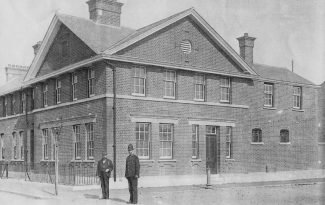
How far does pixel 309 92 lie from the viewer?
1362 inches

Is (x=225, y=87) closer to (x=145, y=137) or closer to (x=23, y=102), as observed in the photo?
(x=145, y=137)

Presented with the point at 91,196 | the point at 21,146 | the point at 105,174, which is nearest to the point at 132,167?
the point at 105,174

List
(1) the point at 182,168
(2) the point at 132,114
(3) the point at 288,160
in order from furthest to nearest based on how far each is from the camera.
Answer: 1. (3) the point at 288,160
2. (1) the point at 182,168
3. (2) the point at 132,114

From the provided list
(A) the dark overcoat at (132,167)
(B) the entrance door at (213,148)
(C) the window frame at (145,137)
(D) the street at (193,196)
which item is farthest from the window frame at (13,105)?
(A) the dark overcoat at (132,167)

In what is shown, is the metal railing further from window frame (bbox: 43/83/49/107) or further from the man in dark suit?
the man in dark suit

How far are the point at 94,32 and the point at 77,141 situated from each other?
5.85m

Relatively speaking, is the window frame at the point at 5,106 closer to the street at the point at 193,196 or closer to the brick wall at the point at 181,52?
the brick wall at the point at 181,52

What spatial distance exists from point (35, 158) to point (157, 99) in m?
9.98

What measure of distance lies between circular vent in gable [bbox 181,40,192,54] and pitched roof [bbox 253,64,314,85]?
7.24 meters

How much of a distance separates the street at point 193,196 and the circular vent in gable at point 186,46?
25.9 ft

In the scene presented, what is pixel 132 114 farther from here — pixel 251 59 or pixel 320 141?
pixel 320 141

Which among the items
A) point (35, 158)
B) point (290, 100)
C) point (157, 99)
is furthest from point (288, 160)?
point (35, 158)

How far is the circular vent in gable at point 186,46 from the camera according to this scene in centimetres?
2656

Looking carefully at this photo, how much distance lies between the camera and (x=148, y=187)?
2269cm
